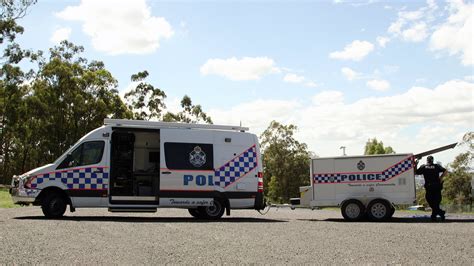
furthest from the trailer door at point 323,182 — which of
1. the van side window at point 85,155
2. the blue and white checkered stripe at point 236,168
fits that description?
the van side window at point 85,155

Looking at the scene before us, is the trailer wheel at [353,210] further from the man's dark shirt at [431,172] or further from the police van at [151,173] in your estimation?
the police van at [151,173]

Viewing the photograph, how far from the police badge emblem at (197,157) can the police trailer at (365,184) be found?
3716mm

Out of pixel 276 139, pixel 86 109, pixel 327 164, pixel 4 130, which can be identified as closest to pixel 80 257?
pixel 327 164

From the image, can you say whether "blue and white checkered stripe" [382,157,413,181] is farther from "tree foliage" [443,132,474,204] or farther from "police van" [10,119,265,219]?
"tree foliage" [443,132,474,204]

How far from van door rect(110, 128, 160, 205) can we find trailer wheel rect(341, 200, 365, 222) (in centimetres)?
584

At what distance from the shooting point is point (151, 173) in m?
16.4

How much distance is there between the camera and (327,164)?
1703 cm

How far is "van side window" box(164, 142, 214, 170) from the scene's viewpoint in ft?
51.2

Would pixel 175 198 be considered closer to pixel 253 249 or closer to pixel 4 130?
pixel 253 249

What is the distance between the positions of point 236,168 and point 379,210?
15.0ft

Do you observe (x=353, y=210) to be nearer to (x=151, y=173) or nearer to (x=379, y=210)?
(x=379, y=210)

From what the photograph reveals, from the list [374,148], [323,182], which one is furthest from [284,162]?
[323,182]

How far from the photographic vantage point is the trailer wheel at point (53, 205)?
1456 centimetres

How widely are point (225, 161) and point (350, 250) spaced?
7.68 meters
